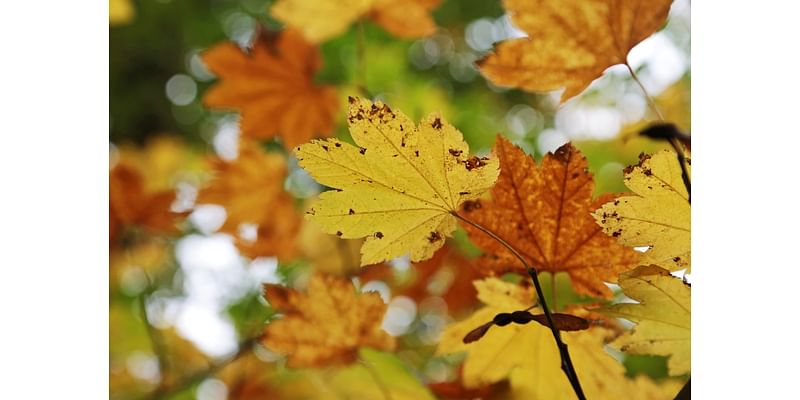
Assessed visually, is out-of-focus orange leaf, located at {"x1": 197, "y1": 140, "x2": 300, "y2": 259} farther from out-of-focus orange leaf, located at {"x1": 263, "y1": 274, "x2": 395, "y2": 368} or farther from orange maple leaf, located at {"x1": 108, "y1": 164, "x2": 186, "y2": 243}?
out-of-focus orange leaf, located at {"x1": 263, "y1": 274, "x2": 395, "y2": 368}

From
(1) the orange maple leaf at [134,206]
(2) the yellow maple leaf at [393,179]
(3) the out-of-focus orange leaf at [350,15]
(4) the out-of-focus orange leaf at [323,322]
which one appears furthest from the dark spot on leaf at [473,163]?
(1) the orange maple leaf at [134,206]

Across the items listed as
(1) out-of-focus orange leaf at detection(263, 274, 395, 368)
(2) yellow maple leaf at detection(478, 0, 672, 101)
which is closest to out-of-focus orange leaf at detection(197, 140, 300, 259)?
(1) out-of-focus orange leaf at detection(263, 274, 395, 368)

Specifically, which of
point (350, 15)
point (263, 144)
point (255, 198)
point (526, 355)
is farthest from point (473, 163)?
point (263, 144)

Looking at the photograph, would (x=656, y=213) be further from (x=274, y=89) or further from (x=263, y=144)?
(x=263, y=144)

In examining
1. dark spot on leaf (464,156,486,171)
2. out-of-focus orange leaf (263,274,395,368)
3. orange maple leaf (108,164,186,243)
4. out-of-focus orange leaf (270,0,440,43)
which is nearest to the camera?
dark spot on leaf (464,156,486,171)

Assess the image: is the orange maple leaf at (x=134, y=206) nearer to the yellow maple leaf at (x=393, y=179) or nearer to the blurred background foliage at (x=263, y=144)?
the blurred background foliage at (x=263, y=144)
